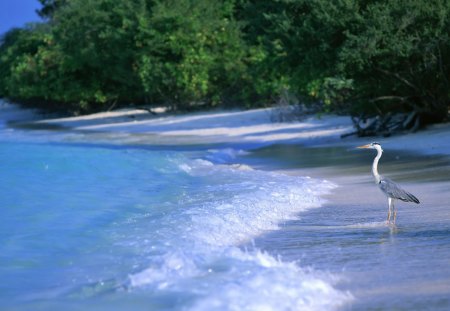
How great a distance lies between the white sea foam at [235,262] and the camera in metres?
6.28

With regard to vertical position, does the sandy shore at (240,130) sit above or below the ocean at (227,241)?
below

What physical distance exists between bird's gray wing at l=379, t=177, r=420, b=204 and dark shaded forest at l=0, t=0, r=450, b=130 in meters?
10.5

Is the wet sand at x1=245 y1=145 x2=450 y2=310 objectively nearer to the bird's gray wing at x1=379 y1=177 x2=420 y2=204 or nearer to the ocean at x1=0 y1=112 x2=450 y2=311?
the ocean at x1=0 y1=112 x2=450 y2=311

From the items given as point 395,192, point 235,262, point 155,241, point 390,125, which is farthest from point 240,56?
point 235,262

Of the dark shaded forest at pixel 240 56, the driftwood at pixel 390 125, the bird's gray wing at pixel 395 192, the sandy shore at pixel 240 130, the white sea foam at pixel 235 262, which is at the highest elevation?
the dark shaded forest at pixel 240 56

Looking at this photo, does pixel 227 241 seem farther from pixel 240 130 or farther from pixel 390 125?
pixel 240 130

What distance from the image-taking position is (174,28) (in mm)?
39406

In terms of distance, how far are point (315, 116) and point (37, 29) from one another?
33.8 m

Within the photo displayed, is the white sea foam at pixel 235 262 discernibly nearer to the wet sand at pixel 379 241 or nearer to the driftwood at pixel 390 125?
the wet sand at pixel 379 241

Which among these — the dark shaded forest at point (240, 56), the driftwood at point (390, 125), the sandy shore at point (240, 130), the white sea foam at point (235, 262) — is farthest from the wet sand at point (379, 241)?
the driftwood at point (390, 125)

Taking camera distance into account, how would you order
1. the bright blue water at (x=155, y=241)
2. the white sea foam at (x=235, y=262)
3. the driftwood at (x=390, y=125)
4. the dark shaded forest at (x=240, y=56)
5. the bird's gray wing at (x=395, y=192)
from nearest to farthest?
the white sea foam at (x=235, y=262) → the bright blue water at (x=155, y=241) → the bird's gray wing at (x=395, y=192) → the dark shaded forest at (x=240, y=56) → the driftwood at (x=390, y=125)

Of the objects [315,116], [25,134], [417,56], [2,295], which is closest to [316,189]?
[2,295]

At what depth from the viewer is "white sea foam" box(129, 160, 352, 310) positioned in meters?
6.28

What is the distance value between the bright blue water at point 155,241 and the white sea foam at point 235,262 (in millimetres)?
15
